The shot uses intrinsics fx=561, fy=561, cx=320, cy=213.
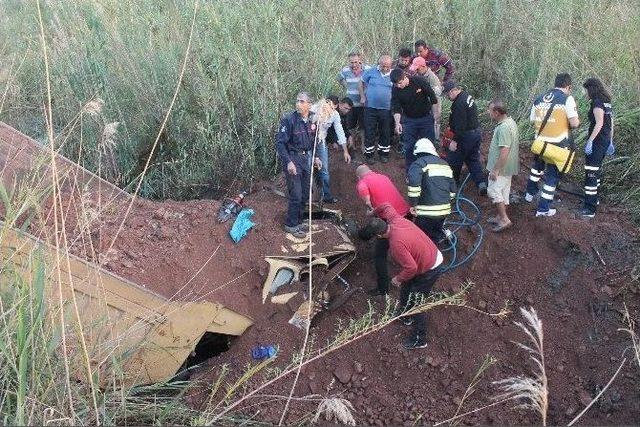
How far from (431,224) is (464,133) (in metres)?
1.18

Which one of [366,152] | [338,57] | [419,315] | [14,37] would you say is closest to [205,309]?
[419,315]

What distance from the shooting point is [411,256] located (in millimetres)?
4812

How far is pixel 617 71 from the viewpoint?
24.4 feet

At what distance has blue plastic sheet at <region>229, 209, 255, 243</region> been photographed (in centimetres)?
563

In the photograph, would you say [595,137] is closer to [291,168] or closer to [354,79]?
[354,79]

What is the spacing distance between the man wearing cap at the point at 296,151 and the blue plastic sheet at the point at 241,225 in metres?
0.40

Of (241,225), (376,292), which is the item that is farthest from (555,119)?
(241,225)

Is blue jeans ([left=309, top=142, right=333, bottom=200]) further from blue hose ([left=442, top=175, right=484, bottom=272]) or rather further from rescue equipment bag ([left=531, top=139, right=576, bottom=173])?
rescue equipment bag ([left=531, top=139, right=576, bottom=173])

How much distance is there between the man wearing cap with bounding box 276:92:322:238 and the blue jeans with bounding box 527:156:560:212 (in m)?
2.40

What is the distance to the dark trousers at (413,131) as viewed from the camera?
21.4 feet

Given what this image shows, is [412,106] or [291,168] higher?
[412,106]

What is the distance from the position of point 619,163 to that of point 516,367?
325cm

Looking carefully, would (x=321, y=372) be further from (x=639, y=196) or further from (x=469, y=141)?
(x=639, y=196)

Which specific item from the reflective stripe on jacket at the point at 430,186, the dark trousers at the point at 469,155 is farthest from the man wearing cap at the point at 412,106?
the reflective stripe on jacket at the point at 430,186
